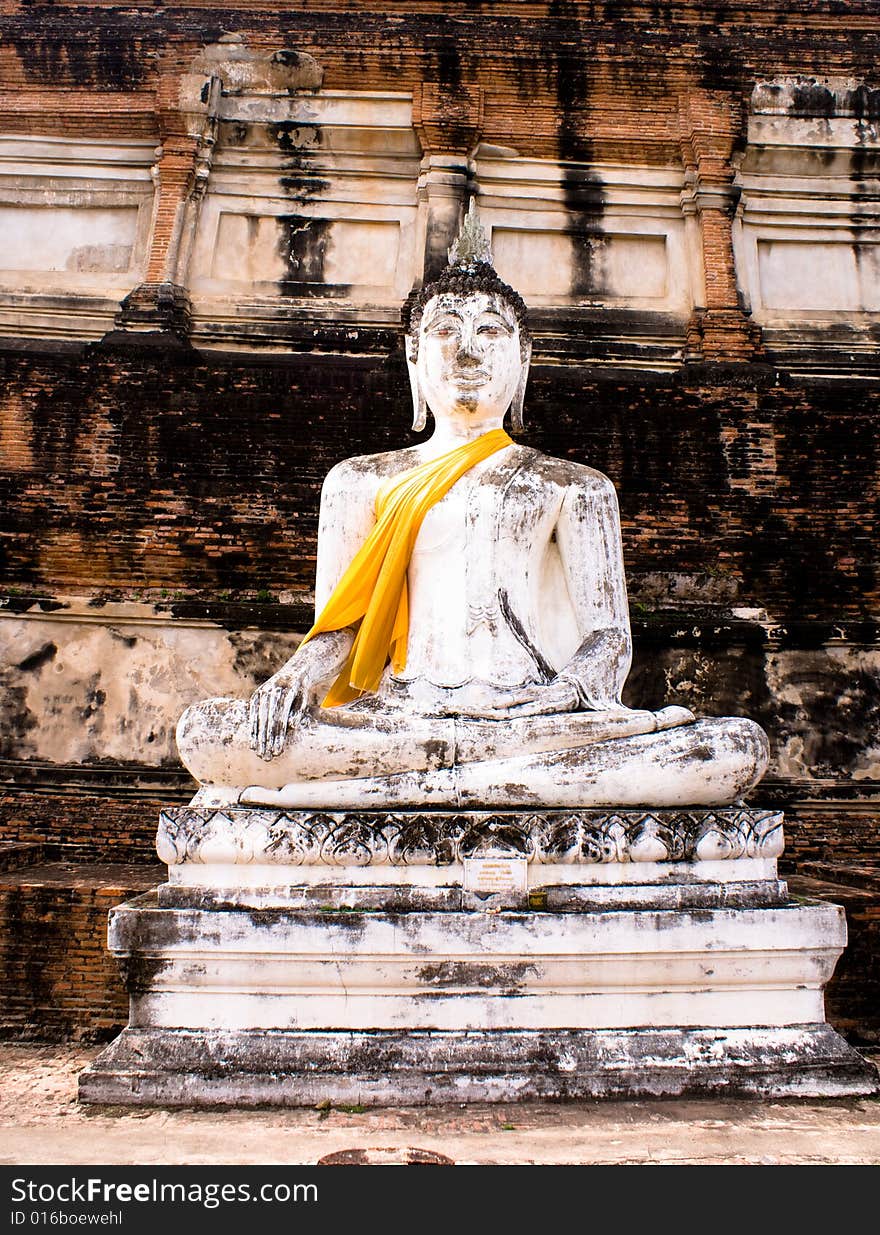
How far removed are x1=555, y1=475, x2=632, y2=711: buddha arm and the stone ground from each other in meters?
1.66

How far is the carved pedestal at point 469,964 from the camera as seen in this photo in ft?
9.61

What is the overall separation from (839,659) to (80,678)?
5673 millimetres

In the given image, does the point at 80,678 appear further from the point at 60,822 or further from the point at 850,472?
the point at 850,472

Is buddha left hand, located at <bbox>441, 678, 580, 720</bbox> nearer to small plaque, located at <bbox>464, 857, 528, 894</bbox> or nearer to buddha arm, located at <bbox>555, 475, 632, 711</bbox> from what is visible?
buddha arm, located at <bbox>555, 475, 632, 711</bbox>

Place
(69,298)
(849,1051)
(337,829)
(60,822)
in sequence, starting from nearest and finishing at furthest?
1. (849,1051)
2. (337,829)
3. (60,822)
4. (69,298)

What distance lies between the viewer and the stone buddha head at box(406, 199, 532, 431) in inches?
173

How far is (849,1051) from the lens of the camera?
307cm

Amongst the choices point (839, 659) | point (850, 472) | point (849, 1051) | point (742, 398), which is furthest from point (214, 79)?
point (849, 1051)

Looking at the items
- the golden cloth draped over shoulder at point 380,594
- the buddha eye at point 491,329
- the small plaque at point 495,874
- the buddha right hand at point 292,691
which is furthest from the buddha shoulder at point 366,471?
the small plaque at point 495,874

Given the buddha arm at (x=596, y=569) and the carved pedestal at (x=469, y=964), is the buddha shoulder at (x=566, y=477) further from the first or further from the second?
the carved pedestal at (x=469, y=964)

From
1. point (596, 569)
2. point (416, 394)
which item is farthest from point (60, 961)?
point (416, 394)

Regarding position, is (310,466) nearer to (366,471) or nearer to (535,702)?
(366,471)

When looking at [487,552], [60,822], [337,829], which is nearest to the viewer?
[337,829]

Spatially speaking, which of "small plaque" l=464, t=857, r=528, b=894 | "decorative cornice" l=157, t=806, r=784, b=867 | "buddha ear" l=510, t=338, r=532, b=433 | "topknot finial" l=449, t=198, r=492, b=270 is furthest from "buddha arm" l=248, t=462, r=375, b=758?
"topknot finial" l=449, t=198, r=492, b=270
